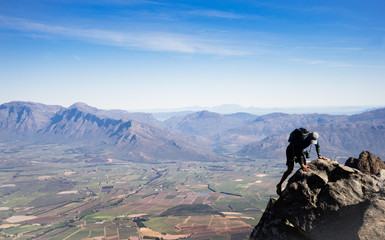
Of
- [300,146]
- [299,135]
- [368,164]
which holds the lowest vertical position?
[368,164]

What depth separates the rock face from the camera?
56.1 ft

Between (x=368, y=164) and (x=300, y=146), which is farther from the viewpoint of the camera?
(x=368, y=164)

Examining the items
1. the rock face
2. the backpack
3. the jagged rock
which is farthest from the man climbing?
the jagged rock

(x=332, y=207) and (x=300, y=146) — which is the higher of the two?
(x=300, y=146)

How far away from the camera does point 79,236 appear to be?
17138 cm

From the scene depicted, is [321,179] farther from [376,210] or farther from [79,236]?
[79,236]

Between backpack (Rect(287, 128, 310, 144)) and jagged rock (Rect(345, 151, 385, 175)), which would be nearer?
backpack (Rect(287, 128, 310, 144))

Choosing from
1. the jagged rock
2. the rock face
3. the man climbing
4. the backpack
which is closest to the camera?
the rock face

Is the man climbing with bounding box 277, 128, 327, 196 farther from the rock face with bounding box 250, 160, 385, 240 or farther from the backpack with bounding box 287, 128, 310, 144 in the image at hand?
the rock face with bounding box 250, 160, 385, 240

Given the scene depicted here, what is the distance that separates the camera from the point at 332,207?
57.4ft

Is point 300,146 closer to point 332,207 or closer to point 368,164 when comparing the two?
point 332,207

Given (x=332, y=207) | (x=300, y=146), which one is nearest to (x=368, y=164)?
(x=300, y=146)

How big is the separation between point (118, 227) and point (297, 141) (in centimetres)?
18775

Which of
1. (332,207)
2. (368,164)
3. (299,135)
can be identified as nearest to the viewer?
(332,207)
